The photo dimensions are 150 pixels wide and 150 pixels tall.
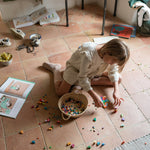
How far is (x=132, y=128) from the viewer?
142 centimetres

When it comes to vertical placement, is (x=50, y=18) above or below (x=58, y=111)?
above

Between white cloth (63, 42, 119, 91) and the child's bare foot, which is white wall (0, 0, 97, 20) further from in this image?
white cloth (63, 42, 119, 91)

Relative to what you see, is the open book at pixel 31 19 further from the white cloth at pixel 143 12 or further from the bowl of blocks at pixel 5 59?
the white cloth at pixel 143 12

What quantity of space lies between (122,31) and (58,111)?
1532 mm

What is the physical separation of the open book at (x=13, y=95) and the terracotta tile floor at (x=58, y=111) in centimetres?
5

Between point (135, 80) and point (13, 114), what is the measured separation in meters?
1.20

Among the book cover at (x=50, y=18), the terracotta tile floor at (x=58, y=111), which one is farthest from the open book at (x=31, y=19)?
the terracotta tile floor at (x=58, y=111)

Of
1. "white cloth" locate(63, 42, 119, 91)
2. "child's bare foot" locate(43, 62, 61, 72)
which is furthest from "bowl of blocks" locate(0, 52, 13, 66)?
"white cloth" locate(63, 42, 119, 91)

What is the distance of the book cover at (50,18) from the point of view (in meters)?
2.59

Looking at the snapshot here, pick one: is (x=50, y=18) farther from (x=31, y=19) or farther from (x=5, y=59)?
(x=5, y=59)

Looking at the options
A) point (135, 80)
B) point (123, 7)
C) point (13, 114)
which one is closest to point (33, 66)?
point (13, 114)

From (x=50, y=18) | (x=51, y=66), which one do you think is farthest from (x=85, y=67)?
(x=50, y=18)

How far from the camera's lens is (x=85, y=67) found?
1387 mm

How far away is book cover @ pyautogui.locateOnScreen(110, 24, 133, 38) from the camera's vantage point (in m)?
2.40
